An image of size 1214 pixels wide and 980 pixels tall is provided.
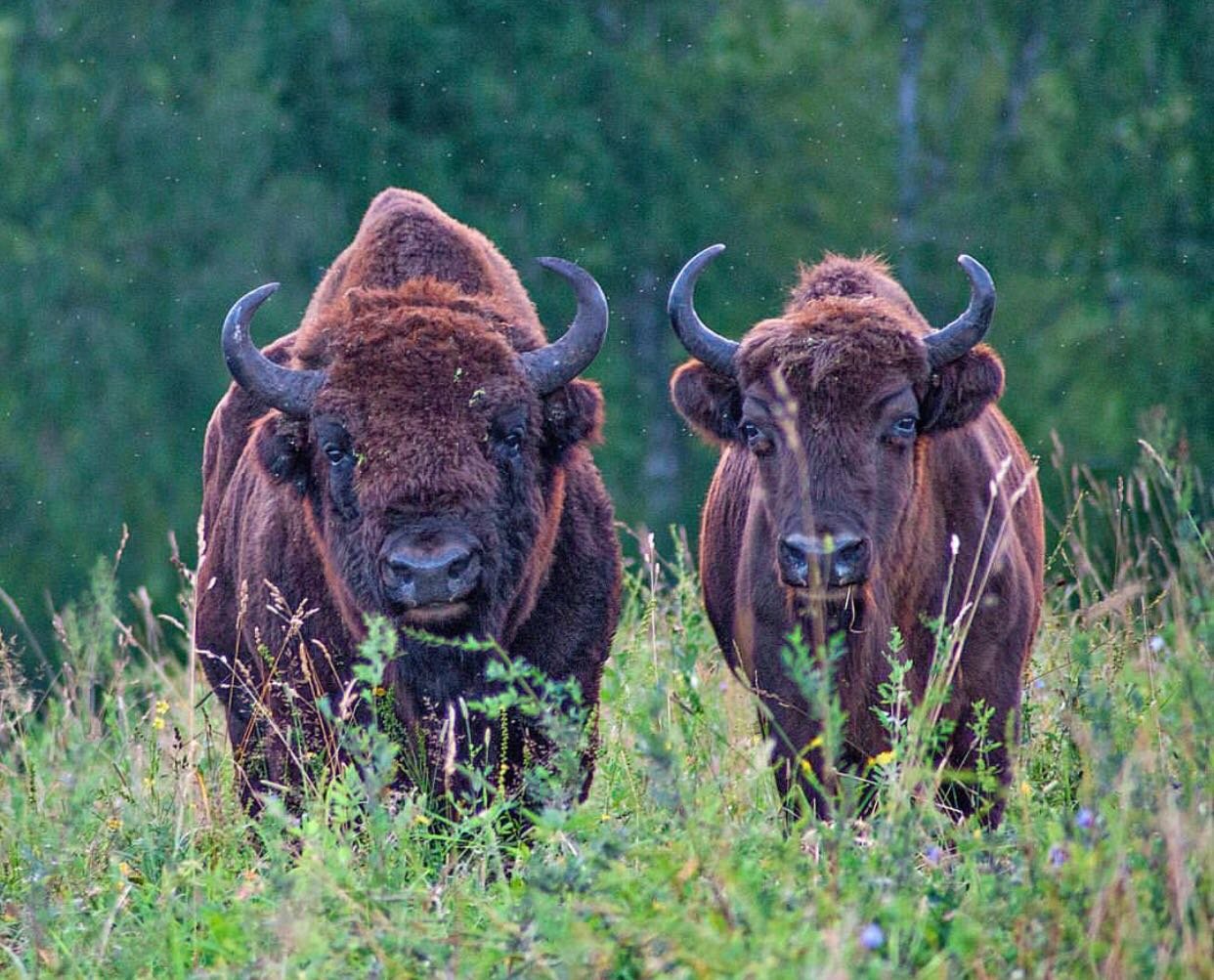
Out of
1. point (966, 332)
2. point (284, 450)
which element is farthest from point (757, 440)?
point (284, 450)

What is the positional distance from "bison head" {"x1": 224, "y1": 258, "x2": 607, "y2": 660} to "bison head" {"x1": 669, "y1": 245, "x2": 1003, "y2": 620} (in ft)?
1.65

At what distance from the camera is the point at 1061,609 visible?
380 inches

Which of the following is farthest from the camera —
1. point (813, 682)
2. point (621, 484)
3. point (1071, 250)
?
point (1071, 250)

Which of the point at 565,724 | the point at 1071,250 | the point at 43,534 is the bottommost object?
the point at 43,534

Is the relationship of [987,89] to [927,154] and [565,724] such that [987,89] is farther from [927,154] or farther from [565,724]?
[565,724]

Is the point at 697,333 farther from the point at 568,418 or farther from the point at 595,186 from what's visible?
the point at 595,186

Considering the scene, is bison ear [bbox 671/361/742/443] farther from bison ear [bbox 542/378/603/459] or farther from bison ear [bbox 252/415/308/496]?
bison ear [bbox 252/415/308/496]

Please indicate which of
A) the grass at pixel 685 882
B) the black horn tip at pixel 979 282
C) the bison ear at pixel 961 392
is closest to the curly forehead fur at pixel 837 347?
the bison ear at pixel 961 392

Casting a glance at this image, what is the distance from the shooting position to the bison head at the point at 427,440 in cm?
662

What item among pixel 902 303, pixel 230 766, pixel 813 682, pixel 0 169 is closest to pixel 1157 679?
pixel 902 303

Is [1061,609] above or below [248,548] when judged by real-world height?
below

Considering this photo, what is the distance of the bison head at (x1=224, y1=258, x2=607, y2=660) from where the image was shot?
21.7ft

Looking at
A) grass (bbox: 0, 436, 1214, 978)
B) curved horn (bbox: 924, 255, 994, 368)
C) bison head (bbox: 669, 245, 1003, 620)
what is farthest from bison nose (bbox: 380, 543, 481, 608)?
curved horn (bbox: 924, 255, 994, 368)

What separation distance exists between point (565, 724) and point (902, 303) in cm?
349
